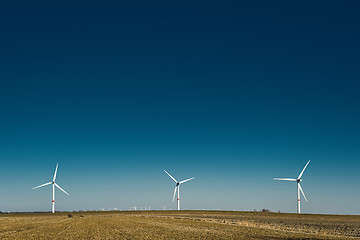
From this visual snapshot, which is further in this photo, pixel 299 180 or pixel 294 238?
pixel 299 180

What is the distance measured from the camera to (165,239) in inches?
1342

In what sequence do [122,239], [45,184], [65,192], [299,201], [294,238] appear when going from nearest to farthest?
[122,239]
[294,238]
[299,201]
[65,192]
[45,184]

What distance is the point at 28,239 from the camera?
3453 centimetres

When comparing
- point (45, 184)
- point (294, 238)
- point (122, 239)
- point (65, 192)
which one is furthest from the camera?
point (45, 184)

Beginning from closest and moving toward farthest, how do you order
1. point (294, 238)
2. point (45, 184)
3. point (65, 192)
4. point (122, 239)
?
point (122, 239)
point (294, 238)
point (65, 192)
point (45, 184)

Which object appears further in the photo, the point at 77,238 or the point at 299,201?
the point at 299,201

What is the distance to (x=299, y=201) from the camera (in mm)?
117062

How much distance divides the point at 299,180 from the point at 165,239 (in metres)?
94.7

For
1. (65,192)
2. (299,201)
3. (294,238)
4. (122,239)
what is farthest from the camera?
(65,192)

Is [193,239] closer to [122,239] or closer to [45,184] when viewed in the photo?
[122,239]

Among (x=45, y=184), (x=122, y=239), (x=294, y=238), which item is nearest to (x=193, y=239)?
(x=122, y=239)

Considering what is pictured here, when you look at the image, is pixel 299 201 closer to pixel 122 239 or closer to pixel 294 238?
pixel 294 238

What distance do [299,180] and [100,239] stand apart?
97.4m

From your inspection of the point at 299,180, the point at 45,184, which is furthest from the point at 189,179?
the point at 45,184
